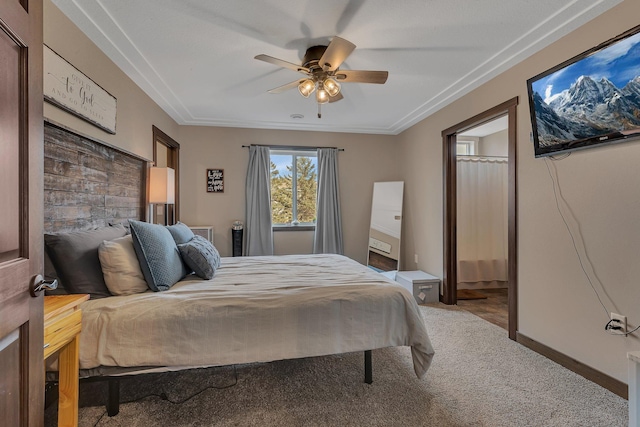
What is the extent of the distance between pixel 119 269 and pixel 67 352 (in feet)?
1.55

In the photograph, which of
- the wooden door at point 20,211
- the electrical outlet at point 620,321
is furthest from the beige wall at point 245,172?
the wooden door at point 20,211

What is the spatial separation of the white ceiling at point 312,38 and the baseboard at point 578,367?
2384mm

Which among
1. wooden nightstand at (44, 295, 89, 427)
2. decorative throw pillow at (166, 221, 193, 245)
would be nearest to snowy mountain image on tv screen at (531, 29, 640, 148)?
decorative throw pillow at (166, 221, 193, 245)

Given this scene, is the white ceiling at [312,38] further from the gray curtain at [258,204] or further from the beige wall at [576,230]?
the gray curtain at [258,204]

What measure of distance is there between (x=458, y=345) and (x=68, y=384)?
2697 mm

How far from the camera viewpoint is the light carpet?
5.60 ft

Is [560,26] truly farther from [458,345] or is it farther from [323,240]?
[323,240]

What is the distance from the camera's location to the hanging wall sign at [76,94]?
1.83 m

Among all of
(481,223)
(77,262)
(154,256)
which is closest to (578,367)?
(481,223)

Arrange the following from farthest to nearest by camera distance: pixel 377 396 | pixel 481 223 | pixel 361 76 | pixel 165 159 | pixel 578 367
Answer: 1. pixel 481 223
2. pixel 165 159
3. pixel 361 76
4. pixel 578 367
5. pixel 377 396

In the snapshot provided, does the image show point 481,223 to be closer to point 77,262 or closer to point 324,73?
point 324,73

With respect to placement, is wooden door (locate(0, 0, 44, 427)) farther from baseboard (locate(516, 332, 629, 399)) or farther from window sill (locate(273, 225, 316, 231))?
window sill (locate(273, 225, 316, 231))

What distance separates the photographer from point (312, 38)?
92.5 inches

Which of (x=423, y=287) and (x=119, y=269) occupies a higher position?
(x=119, y=269)
